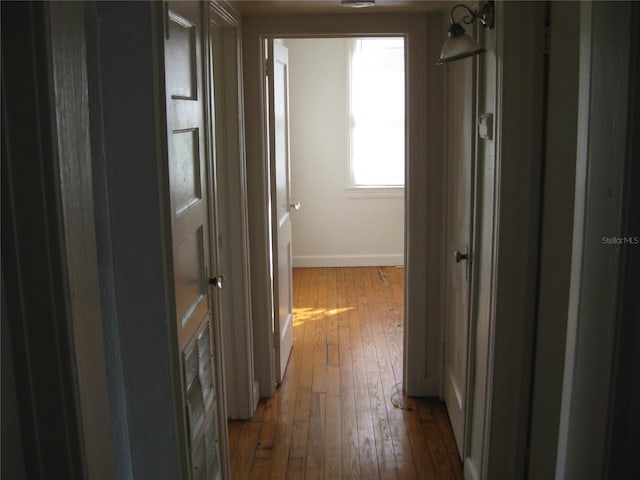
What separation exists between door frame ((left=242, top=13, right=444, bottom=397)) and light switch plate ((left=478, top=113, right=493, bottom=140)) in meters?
0.98

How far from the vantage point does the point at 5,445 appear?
43.6 inches

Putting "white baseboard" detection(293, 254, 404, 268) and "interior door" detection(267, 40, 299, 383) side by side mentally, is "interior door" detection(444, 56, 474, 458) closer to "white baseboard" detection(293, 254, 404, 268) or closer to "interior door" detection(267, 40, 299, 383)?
"interior door" detection(267, 40, 299, 383)

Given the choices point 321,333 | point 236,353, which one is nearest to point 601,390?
point 236,353

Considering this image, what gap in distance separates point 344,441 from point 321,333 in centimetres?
153

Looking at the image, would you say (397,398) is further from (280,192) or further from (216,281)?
(216,281)

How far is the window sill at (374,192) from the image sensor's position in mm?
6520

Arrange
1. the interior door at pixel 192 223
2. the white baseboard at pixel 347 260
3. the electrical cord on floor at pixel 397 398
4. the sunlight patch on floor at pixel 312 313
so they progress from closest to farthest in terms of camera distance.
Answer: the interior door at pixel 192 223
the electrical cord on floor at pixel 397 398
the sunlight patch on floor at pixel 312 313
the white baseboard at pixel 347 260

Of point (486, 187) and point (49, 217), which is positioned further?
point (486, 187)

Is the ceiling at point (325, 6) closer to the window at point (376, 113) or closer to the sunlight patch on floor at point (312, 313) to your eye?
the sunlight patch on floor at point (312, 313)

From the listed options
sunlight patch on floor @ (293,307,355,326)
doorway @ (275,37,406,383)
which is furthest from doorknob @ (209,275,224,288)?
doorway @ (275,37,406,383)

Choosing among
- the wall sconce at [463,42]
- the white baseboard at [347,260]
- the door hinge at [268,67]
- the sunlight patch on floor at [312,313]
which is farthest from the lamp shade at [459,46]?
the white baseboard at [347,260]

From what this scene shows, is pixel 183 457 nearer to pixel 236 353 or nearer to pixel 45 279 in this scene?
pixel 45 279

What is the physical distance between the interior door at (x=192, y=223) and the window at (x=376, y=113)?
13.7ft

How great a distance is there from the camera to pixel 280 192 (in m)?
3.84
